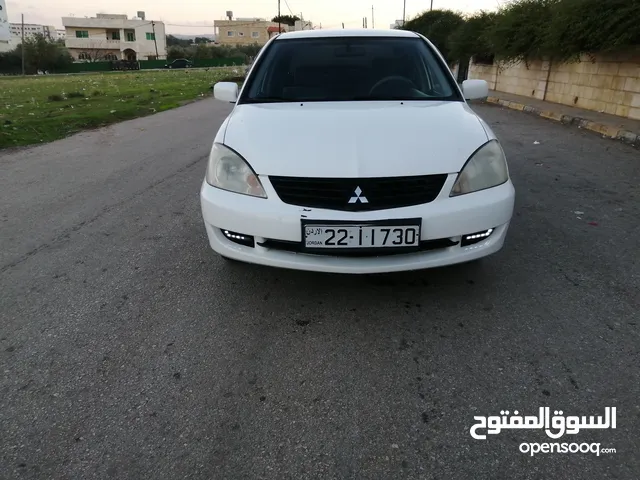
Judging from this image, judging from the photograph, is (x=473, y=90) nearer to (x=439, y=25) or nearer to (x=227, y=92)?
(x=227, y=92)

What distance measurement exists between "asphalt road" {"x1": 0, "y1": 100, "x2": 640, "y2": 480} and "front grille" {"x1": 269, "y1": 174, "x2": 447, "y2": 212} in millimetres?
612

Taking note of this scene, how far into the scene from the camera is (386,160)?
2428 mm

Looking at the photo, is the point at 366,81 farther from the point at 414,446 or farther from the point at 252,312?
the point at 414,446

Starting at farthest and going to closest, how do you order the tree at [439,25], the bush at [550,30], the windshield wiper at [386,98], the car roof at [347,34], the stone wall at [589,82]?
1. the tree at [439,25]
2. the stone wall at [589,82]
3. the bush at [550,30]
4. the car roof at [347,34]
5. the windshield wiper at [386,98]

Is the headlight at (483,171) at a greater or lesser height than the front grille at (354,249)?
greater

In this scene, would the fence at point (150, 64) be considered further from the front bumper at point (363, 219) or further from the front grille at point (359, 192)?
the front grille at point (359, 192)

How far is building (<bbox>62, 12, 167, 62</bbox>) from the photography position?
78062mm

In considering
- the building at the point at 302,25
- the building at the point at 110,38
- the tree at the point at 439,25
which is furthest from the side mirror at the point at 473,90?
the building at the point at 302,25

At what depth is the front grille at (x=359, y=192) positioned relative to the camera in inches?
92.9

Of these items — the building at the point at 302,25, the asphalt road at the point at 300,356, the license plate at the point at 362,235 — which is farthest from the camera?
the building at the point at 302,25

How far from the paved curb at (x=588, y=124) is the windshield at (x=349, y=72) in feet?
17.1

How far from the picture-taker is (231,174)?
2.58 meters

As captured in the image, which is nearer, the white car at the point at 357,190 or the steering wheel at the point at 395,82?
the white car at the point at 357,190

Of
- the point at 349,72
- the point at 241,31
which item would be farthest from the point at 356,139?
the point at 241,31
